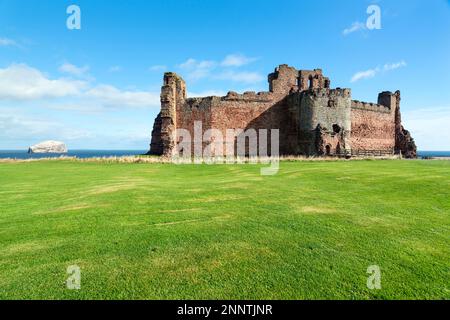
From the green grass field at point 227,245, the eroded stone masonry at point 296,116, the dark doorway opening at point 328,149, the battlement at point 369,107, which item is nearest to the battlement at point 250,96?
the eroded stone masonry at point 296,116

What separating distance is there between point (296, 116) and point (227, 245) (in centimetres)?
3370

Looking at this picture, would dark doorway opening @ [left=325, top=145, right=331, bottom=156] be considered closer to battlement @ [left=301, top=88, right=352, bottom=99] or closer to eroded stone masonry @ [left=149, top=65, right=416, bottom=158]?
eroded stone masonry @ [left=149, top=65, right=416, bottom=158]

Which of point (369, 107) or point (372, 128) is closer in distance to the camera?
point (369, 107)

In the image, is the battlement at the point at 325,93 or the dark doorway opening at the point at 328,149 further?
the battlement at the point at 325,93

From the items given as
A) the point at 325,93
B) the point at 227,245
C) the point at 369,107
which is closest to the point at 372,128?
the point at 369,107

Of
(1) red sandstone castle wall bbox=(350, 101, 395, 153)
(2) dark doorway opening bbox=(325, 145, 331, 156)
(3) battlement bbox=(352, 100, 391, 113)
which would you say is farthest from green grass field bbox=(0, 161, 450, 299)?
(3) battlement bbox=(352, 100, 391, 113)

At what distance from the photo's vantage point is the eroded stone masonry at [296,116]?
112ft

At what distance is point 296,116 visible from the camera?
3712 cm

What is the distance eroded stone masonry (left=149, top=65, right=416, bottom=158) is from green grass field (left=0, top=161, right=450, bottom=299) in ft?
81.6

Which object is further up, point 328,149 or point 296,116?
point 296,116

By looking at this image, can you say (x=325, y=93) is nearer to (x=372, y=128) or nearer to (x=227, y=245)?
(x=372, y=128)

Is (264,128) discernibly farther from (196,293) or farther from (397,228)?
(196,293)

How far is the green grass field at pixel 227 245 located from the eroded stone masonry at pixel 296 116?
81.6 feet

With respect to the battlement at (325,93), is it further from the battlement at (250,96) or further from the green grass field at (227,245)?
the green grass field at (227,245)
